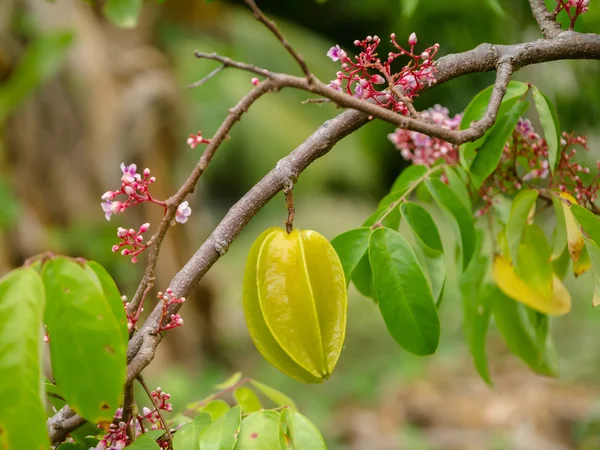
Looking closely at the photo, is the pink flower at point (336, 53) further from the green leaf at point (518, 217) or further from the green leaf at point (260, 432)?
the green leaf at point (260, 432)

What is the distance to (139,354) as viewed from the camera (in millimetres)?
507

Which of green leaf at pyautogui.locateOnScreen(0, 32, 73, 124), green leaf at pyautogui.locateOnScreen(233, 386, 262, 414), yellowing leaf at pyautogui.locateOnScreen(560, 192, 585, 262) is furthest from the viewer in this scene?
green leaf at pyautogui.locateOnScreen(0, 32, 73, 124)

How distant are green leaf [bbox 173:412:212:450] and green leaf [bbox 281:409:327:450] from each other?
7 centimetres

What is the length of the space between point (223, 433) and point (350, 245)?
25 centimetres

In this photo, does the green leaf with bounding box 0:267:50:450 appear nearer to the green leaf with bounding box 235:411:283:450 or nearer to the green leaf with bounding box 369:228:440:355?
the green leaf with bounding box 235:411:283:450

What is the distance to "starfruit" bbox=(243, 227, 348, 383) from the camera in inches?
22.5

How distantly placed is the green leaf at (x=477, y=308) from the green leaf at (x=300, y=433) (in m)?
0.38

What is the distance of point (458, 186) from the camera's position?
74 cm

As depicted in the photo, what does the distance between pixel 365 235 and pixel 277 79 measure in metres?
0.25

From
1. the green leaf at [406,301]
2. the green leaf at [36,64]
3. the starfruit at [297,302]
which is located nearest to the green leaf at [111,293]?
the starfruit at [297,302]

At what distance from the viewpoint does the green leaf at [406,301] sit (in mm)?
Result: 625

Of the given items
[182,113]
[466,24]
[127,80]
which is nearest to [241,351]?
[182,113]

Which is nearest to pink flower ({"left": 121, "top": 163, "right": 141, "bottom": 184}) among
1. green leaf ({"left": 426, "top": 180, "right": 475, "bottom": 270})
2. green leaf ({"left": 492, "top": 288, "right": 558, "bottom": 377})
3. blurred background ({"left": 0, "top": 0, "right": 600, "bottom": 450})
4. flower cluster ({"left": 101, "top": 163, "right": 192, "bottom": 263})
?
flower cluster ({"left": 101, "top": 163, "right": 192, "bottom": 263})

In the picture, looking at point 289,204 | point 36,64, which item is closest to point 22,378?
point 289,204
